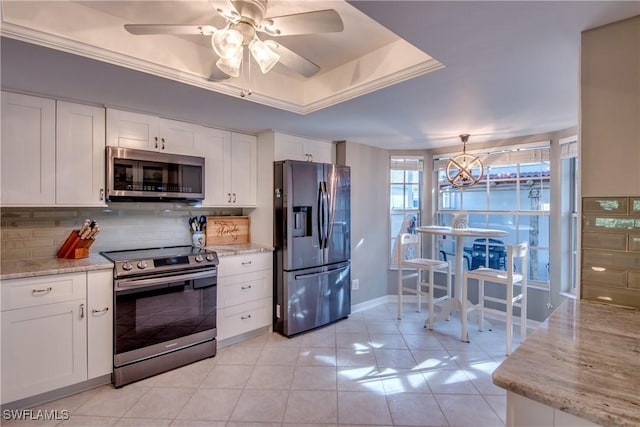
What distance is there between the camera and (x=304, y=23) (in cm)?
138

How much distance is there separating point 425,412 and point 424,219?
9.35 feet

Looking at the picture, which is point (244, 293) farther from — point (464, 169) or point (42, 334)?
point (464, 169)

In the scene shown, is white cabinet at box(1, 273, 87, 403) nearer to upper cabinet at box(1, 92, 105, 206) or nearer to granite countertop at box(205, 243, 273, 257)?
upper cabinet at box(1, 92, 105, 206)

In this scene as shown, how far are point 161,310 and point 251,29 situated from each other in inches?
85.7

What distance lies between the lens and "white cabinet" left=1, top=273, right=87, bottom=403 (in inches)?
76.5

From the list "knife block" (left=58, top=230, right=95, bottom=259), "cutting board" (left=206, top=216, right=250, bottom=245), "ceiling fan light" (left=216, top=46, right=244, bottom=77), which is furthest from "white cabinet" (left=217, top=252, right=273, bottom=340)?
"ceiling fan light" (left=216, top=46, right=244, bottom=77)

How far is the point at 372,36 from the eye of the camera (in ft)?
6.49

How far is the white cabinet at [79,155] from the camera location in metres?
2.35

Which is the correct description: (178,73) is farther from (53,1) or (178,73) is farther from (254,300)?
(254,300)

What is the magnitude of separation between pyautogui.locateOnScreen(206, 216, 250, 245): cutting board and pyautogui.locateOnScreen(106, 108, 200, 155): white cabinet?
0.82 m

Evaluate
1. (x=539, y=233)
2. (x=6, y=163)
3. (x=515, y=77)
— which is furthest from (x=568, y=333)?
(x=6, y=163)

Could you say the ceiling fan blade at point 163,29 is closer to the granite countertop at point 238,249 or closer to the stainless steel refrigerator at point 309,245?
the stainless steel refrigerator at point 309,245

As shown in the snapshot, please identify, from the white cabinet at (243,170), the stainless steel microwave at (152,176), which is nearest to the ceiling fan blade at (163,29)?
the stainless steel microwave at (152,176)

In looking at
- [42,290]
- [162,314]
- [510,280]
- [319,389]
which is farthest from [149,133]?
[510,280]
